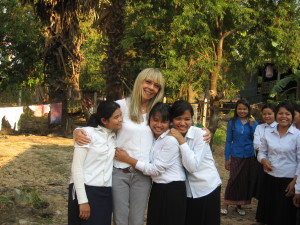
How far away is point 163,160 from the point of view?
7.64 feet

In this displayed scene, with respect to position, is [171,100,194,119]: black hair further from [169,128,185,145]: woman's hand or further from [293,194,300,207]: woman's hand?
[293,194,300,207]: woman's hand

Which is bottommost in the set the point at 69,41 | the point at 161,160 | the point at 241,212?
the point at 241,212

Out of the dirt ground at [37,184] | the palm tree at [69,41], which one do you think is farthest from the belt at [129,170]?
the palm tree at [69,41]

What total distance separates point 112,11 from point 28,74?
693cm

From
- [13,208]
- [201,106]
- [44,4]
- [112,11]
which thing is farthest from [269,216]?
[44,4]

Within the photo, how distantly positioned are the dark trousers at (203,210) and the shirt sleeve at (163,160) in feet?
1.32

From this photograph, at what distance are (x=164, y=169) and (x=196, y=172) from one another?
0.94 feet

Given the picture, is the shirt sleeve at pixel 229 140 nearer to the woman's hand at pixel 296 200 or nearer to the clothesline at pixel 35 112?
the woman's hand at pixel 296 200

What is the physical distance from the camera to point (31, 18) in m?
12.7

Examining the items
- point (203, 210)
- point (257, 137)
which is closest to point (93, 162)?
point (203, 210)

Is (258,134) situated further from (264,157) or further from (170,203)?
(170,203)

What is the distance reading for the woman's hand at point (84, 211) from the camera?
7.43 feet

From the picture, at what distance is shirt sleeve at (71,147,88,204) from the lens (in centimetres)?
226

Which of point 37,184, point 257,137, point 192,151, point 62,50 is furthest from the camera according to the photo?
point 62,50
